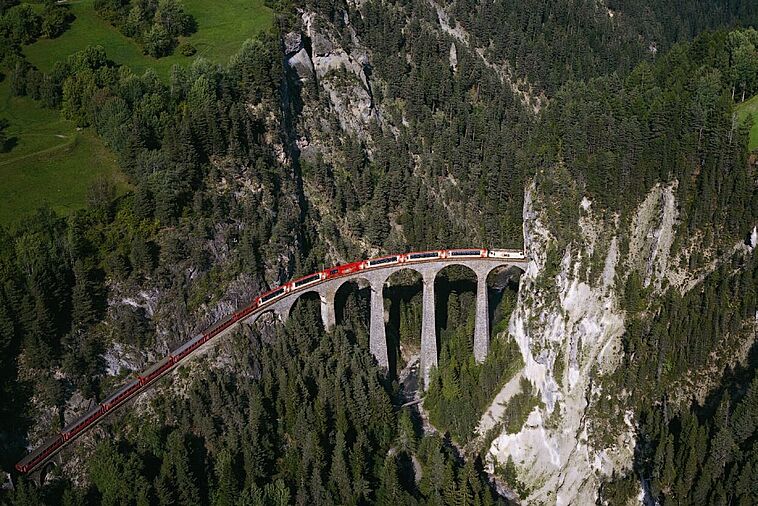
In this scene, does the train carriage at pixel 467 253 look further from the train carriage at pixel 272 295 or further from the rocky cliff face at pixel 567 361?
the train carriage at pixel 272 295

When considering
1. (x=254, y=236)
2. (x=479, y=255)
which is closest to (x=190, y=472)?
(x=254, y=236)

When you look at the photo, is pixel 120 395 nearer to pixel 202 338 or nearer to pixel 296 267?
pixel 202 338

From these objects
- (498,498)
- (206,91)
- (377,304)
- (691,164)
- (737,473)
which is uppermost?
(206,91)

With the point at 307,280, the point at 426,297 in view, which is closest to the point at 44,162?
the point at 307,280

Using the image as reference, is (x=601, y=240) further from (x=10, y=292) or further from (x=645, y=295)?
(x=10, y=292)

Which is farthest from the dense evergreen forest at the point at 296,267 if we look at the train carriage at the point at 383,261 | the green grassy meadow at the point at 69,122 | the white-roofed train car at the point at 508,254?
the train carriage at the point at 383,261

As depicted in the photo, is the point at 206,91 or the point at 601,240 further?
the point at 206,91
